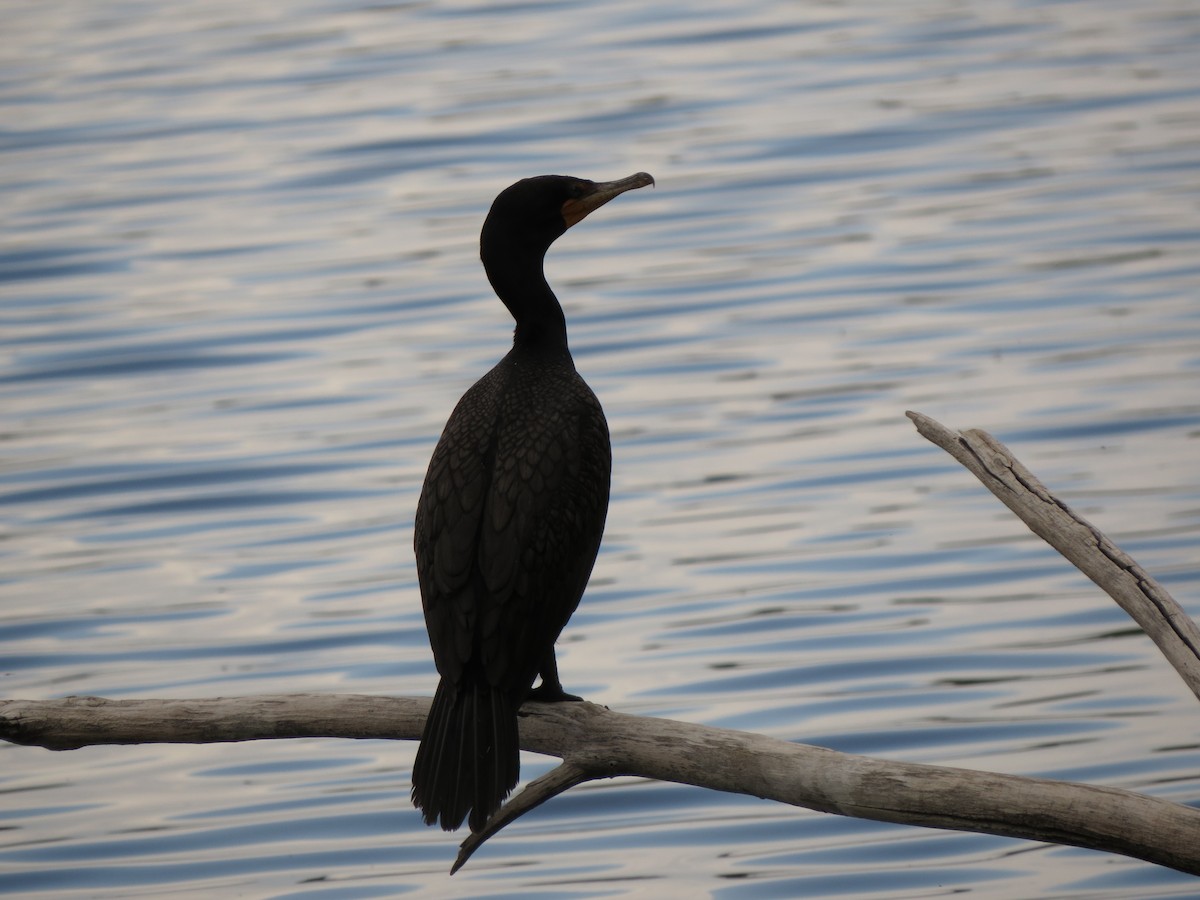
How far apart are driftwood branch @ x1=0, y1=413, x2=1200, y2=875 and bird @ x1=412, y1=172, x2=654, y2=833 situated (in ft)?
0.35

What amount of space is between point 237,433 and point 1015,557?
12.9 ft

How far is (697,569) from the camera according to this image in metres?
7.39

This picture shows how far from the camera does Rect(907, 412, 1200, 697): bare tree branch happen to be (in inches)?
129

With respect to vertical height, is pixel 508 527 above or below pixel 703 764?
above

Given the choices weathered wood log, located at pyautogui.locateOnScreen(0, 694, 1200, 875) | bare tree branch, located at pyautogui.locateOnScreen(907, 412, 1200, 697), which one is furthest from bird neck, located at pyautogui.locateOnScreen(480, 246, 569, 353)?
bare tree branch, located at pyautogui.locateOnScreen(907, 412, 1200, 697)

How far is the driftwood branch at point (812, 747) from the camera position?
313 centimetres

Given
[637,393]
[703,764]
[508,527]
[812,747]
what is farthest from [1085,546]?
[637,393]

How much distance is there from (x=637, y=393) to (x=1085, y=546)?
6.06 meters

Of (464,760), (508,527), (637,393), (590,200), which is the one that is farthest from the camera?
(637,393)

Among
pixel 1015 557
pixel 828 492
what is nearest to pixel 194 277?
pixel 828 492

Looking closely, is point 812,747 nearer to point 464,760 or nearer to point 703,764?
point 703,764

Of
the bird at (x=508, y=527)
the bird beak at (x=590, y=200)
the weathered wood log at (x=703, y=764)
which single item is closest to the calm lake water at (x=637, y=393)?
the bird at (x=508, y=527)

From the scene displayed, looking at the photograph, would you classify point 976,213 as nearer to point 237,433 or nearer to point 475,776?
point 237,433

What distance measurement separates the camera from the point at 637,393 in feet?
30.8
